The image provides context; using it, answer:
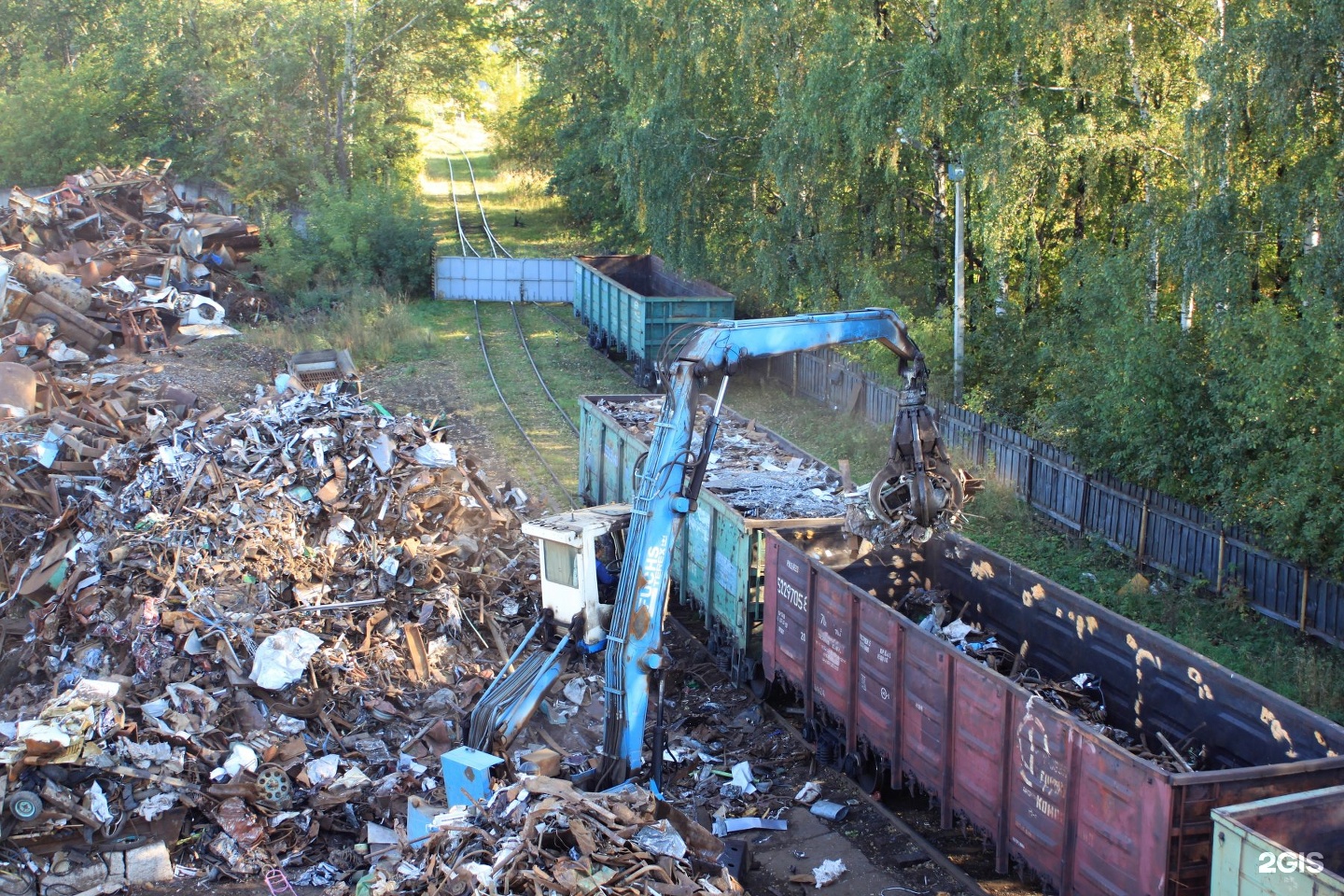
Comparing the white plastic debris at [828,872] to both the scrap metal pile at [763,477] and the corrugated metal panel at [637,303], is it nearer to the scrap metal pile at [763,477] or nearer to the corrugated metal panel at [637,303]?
the scrap metal pile at [763,477]

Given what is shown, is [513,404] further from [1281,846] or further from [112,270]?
[1281,846]

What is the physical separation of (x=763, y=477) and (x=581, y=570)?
3.63 meters

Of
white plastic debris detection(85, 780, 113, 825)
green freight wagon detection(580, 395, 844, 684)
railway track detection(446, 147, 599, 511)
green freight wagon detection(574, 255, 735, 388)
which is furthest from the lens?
green freight wagon detection(574, 255, 735, 388)

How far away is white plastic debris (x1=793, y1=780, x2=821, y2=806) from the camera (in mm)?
10836

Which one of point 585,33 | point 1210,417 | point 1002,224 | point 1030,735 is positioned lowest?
point 1030,735

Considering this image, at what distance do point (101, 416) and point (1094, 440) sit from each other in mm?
14932

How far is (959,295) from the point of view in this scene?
19547 mm

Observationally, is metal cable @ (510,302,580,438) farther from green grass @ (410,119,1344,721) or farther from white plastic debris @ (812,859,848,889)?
white plastic debris @ (812,859,848,889)

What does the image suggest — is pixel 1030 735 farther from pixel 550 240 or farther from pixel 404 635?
pixel 550 240

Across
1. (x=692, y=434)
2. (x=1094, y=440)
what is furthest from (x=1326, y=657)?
(x=692, y=434)

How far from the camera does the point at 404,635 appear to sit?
12.8 meters

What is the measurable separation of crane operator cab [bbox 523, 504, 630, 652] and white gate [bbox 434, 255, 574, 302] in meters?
22.1

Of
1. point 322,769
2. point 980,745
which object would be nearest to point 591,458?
point 322,769

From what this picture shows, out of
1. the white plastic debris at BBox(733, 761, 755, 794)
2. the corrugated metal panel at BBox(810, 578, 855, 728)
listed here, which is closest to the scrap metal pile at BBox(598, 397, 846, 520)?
the corrugated metal panel at BBox(810, 578, 855, 728)
